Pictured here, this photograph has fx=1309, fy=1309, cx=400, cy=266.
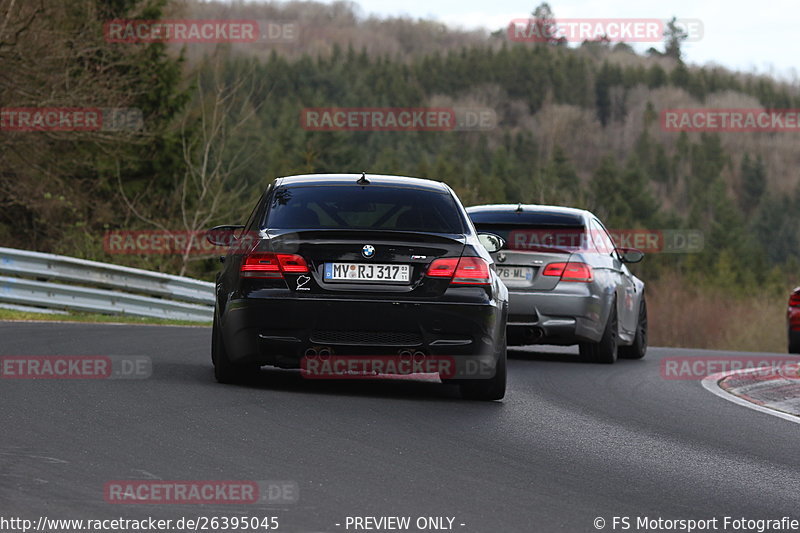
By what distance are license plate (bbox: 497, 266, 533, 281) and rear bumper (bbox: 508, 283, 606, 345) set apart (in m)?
0.15

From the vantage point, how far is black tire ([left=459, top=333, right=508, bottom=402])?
Answer: 9511 millimetres

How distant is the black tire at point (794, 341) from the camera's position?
67.6 feet

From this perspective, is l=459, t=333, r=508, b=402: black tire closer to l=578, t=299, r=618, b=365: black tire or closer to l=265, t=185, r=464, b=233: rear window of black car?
l=265, t=185, r=464, b=233: rear window of black car

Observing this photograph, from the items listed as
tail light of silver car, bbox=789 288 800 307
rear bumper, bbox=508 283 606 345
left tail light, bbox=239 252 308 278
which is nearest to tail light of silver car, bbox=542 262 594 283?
rear bumper, bbox=508 283 606 345

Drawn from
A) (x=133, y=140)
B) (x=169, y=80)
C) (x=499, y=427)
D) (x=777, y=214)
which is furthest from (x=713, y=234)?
(x=499, y=427)

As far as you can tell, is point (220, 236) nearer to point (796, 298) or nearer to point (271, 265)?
point (271, 265)

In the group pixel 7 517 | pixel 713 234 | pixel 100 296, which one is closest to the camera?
pixel 7 517

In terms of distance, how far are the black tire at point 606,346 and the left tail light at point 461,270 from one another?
18.0ft

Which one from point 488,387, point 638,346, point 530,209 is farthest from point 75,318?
point 488,387

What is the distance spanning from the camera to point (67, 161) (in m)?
37.1

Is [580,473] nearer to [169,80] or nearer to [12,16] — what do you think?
[12,16]

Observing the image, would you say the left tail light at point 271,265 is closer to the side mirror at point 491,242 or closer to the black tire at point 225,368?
the black tire at point 225,368

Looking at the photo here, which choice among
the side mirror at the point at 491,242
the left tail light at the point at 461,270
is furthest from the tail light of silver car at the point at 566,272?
the left tail light at the point at 461,270

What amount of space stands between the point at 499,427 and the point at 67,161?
3085 cm
